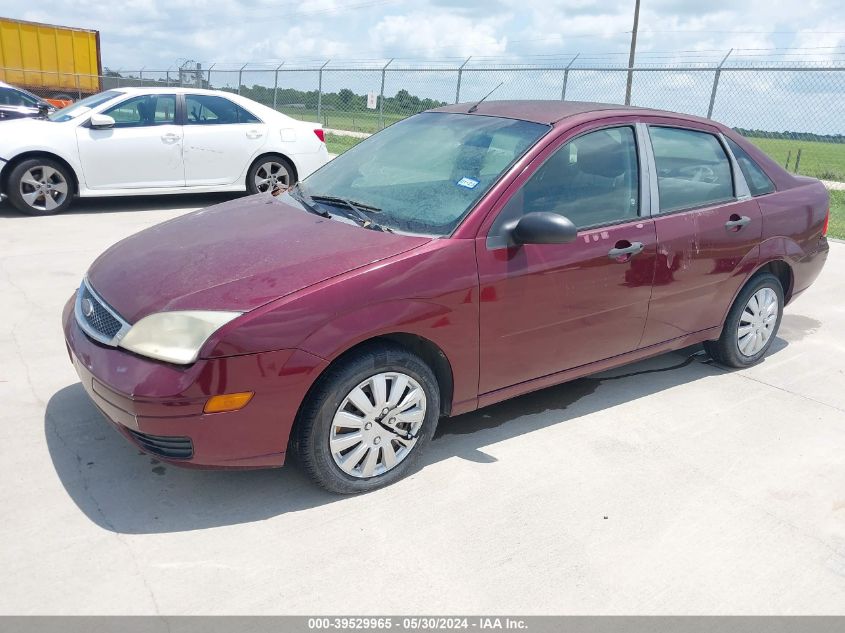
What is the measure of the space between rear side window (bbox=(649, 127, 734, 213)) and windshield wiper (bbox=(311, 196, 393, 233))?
1600 millimetres

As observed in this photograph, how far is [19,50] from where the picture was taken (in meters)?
25.9

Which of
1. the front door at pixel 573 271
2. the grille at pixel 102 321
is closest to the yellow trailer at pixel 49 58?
the grille at pixel 102 321

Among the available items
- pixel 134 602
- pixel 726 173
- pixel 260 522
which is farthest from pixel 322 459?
pixel 726 173

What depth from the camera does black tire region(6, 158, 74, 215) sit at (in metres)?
8.42

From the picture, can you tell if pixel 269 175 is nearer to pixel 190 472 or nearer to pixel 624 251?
pixel 624 251

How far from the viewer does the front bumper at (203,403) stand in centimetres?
281

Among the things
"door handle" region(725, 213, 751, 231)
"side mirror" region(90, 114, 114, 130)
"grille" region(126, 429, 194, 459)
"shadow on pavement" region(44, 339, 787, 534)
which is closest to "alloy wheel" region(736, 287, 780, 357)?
"door handle" region(725, 213, 751, 231)

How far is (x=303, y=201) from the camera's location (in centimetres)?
406

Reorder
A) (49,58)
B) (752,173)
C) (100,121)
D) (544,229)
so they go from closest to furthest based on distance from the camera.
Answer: (544,229), (752,173), (100,121), (49,58)

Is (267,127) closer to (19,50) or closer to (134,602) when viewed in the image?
(134,602)

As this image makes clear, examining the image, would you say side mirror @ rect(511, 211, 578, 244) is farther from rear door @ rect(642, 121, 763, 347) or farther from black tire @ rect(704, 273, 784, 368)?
black tire @ rect(704, 273, 784, 368)

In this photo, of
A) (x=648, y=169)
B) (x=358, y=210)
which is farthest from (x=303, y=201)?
(x=648, y=169)

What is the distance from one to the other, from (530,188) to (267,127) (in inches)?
267

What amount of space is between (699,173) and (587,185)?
979 millimetres
